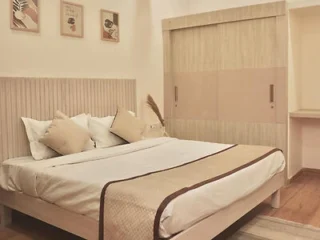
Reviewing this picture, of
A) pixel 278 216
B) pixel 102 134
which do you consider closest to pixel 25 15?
pixel 102 134

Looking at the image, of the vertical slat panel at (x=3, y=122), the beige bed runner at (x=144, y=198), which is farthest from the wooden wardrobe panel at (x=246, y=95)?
the vertical slat panel at (x=3, y=122)

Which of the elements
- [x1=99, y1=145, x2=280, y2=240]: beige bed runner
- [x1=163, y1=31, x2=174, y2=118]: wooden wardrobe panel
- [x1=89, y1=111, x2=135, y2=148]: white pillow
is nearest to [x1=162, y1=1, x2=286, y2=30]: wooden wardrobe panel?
[x1=163, y1=31, x2=174, y2=118]: wooden wardrobe panel

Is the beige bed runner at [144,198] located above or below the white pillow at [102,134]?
below

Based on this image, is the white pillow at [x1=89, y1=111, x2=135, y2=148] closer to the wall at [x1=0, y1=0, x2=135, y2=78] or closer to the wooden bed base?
the wall at [x1=0, y1=0, x2=135, y2=78]

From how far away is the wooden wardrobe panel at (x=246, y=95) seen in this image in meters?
4.38

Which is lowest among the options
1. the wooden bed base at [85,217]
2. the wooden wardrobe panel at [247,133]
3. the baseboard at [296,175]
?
the baseboard at [296,175]

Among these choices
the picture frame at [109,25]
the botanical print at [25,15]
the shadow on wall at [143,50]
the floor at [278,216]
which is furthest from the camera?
the shadow on wall at [143,50]

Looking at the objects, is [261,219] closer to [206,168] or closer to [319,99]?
[206,168]

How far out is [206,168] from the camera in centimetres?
271

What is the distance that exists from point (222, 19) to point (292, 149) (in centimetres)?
192

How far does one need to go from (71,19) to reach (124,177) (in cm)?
214

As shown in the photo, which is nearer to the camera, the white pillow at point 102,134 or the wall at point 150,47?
the white pillow at point 102,134

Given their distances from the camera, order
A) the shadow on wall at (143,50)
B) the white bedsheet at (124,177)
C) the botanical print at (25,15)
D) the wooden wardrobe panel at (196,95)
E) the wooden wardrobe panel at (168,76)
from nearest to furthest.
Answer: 1. the white bedsheet at (124,177)
2. the botanical print at (25,15)
3. the shadow on wall at (143,50)
4. the wooden wardrobe panel at (196,95)
5. the wooden wardrobe panel at (168,76)

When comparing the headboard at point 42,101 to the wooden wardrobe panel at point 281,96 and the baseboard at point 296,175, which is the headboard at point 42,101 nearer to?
the wooden wardrobe panel at point 281,96
